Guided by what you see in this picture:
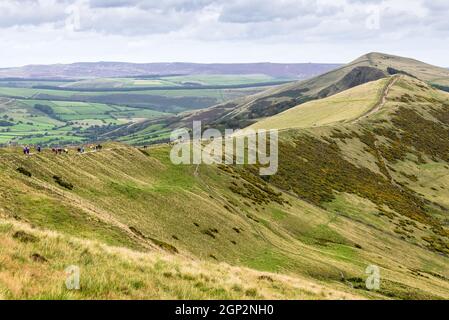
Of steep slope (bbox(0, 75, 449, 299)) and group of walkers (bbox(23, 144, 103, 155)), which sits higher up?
group of walkers (bbox(23, 144, 103, 155))

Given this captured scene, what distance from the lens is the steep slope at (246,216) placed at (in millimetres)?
41125

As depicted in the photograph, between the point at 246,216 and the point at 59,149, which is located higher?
the point at 59,149

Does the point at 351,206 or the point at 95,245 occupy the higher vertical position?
the point at 95,245

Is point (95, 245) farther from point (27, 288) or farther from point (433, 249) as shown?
point (433, 249)

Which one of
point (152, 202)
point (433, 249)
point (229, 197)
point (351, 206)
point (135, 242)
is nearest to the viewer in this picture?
point (135, 242)

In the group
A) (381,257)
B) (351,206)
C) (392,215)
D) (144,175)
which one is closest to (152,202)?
(144,175)

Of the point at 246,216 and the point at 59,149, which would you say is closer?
the point at 59,149

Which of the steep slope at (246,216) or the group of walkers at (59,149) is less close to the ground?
the group of walkers at (59,149)

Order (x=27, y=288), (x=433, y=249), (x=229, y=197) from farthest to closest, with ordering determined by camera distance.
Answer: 1. (x=433, y=249)
2. (x=229, y=197)
3. (x=27, y=288)

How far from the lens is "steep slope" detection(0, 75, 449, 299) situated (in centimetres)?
4112

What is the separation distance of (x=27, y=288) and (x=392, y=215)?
10299 cm

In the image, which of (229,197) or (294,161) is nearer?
(229,197)

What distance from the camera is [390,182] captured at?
458 ft

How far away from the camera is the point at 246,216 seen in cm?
7325
